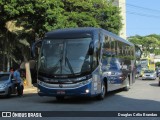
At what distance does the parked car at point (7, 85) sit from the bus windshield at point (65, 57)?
4.46m

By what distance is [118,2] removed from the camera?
8569 centimetres

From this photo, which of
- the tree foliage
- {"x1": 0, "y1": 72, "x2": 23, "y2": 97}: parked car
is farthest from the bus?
the tree foliage

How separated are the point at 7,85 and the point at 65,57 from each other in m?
5.74

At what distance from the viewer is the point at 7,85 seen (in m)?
23.0

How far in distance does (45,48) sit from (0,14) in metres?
10.3

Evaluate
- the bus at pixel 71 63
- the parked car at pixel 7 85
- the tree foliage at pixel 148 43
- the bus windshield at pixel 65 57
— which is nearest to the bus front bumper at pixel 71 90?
the bus at pixel 71 63

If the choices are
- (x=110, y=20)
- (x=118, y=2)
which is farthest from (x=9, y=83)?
(x=118, y=2)

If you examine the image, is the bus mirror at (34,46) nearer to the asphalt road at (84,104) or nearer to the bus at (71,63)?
the bus at (71,63)

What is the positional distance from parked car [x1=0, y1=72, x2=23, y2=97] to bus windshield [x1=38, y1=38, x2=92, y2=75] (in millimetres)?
4463

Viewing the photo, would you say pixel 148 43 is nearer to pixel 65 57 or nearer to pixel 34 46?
pixel 34 46

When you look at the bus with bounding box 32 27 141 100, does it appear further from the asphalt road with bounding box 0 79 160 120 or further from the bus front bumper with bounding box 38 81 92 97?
the asphalt road with bounding box 0 79 160 120

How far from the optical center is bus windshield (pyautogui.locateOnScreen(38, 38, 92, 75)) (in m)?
18.5

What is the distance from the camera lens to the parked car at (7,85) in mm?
22667

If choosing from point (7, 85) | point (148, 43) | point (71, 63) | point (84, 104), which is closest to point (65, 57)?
point (71, 63)
